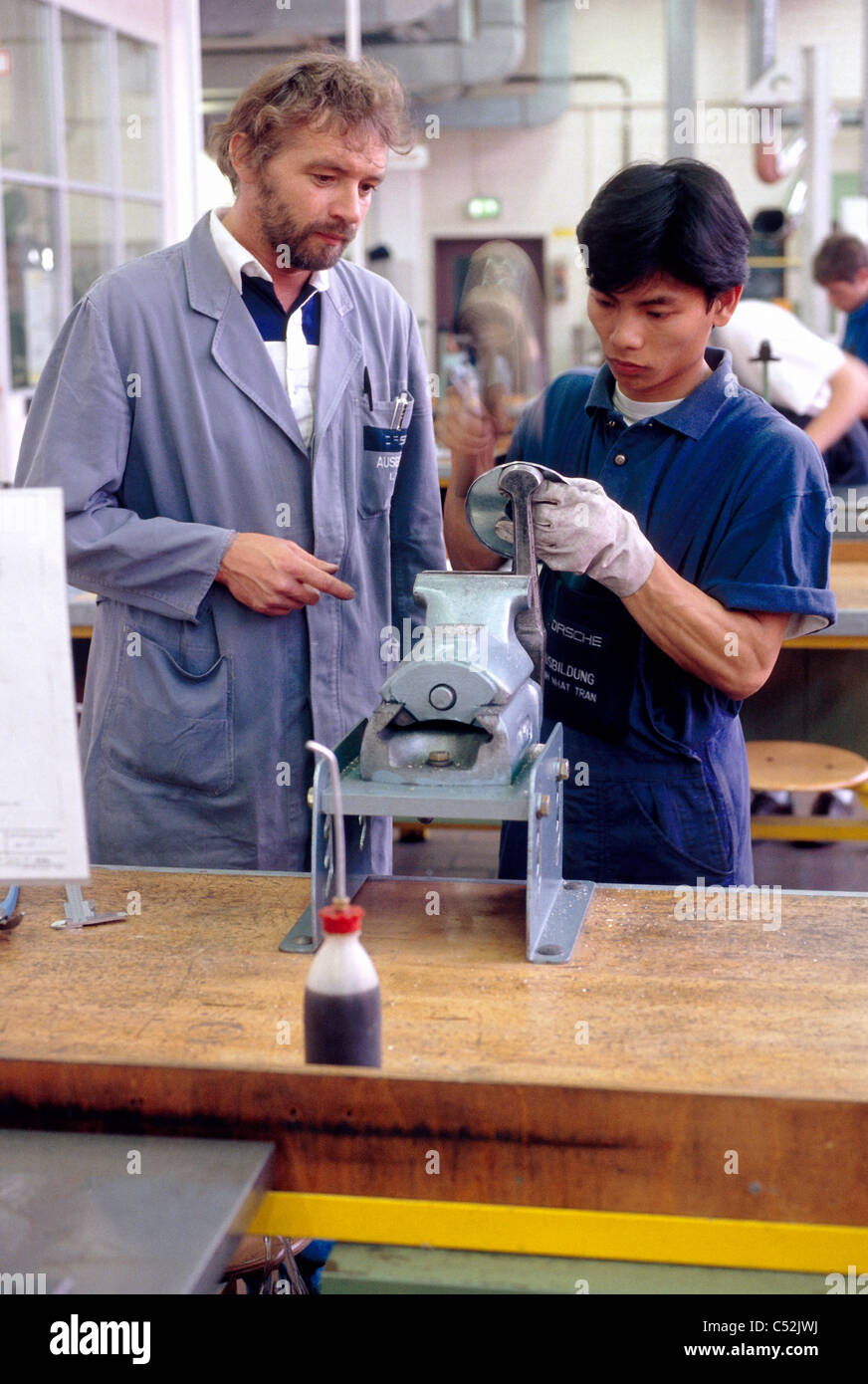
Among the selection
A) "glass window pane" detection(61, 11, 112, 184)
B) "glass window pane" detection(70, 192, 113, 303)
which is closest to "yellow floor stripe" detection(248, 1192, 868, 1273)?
"glass window pane" detection(70, 192, 113, 303)

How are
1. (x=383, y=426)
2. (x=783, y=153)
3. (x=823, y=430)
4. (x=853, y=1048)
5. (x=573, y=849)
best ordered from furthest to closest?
(x=783, y=153), (x=823, y=430), (x=383, y=426), (x=573, y=849), (x=853, y=1048)

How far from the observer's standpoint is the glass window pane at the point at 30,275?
193 inches

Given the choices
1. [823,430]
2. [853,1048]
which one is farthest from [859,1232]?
[823,430]

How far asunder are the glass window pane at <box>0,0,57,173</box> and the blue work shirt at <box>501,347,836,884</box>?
12.7 ft

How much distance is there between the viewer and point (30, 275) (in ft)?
16.5

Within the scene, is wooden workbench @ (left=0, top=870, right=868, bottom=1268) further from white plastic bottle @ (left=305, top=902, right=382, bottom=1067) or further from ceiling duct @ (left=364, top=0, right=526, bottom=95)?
ceiling duct @ (left=364, top=0, right=526, bottom=95)

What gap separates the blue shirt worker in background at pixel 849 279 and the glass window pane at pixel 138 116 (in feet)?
9.61

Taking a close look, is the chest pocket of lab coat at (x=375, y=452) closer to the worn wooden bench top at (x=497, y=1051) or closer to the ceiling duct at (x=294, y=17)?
the worn wooden bench top at (x=497, y=1051)

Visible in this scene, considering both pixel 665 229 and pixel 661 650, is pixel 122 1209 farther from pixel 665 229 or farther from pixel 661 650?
pixel 665 229

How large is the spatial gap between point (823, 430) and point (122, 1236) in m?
3.33

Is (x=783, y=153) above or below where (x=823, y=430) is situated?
above
